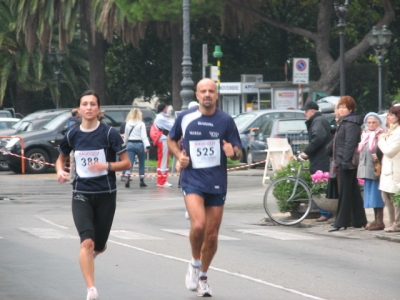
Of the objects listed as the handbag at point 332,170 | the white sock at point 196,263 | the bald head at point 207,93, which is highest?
the bald head at point 207,93

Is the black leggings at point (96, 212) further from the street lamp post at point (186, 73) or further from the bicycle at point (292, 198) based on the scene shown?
the street lamp post at point (186, 73)

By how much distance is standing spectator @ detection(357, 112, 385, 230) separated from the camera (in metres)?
13.9

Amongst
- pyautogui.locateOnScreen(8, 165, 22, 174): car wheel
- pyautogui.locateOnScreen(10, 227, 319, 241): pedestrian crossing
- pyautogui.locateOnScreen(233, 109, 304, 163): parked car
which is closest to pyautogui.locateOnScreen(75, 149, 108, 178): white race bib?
pyautogui.locateOnScreen(10, 227, 319, 241): pedestrian crossing

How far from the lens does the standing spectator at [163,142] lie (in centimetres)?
2211

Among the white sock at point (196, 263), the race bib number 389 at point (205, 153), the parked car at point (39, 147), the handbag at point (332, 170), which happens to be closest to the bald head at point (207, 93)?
the race bib number 389 at point (205, 153)

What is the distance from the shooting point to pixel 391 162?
1348cm

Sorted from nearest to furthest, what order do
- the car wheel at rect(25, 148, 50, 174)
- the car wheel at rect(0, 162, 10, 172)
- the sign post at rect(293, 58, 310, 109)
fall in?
the car wheel at rect(25, 148, 50, 174), the car wheel at rect(0, 162, 10, 172), the sign post at rect(293, 58, 310, 109)

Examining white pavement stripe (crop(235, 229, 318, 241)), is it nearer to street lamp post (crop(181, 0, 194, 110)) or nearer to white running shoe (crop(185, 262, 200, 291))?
white running shoe (crop(185, 262, 200, 291))

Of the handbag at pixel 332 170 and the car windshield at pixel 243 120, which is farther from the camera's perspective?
the car windshield at pixel 243 120

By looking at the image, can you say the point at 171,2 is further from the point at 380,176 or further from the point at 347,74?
the point at 380,176

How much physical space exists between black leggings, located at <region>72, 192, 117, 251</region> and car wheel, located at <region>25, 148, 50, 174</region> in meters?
20.1

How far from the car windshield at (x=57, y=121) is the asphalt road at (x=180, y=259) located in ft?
36.3

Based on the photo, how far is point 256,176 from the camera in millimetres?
26297

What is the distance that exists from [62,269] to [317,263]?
271cm
